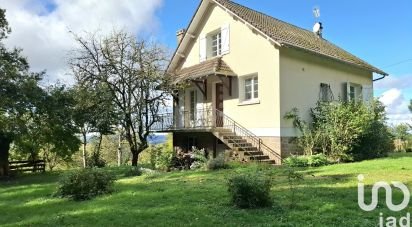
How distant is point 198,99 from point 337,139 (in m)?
8.31

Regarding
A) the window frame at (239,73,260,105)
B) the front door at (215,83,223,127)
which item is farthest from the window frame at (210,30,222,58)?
the window frame at (239,73,260,105)

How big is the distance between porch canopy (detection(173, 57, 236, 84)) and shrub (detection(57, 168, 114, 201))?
9.52 m

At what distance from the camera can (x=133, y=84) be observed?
1997cm

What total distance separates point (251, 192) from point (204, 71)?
12485 mm

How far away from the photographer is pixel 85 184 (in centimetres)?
1011

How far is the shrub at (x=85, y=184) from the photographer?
10.0m

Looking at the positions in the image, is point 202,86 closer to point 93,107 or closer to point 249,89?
point 249,89

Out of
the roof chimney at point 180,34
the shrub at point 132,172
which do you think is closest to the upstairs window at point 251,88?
the roof chimney at point 180,34

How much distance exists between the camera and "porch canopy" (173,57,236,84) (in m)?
19.0

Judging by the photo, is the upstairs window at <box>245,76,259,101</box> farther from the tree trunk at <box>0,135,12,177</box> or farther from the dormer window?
the tree trunk at <box>0,135,12,177</box>

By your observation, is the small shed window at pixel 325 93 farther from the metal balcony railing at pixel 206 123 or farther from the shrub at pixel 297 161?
the shrub at pixel 297 161

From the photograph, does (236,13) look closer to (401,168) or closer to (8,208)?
(401,168)

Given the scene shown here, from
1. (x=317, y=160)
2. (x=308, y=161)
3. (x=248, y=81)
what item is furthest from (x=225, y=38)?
(x=317, y=160)

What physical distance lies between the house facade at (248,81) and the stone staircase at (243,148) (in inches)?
1.7
